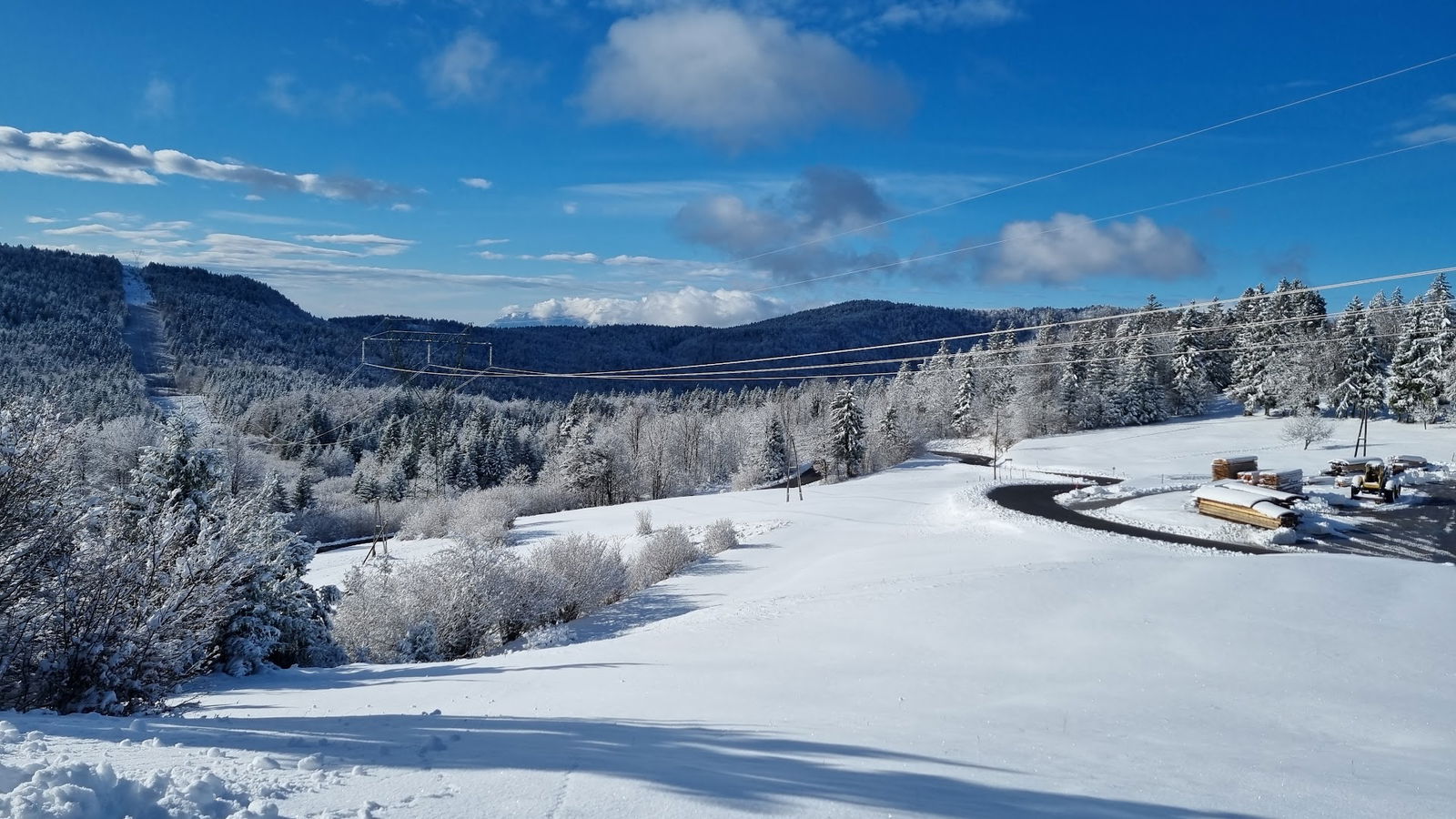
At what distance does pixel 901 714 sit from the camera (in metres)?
9.45

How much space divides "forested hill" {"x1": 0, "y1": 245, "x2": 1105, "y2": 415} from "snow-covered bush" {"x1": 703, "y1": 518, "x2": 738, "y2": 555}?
38431 mm

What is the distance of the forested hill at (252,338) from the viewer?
86.8m

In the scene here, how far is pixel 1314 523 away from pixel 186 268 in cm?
19253

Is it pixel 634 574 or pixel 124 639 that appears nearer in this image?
pixel 124 639

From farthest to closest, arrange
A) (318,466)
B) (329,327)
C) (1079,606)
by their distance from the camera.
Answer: (329,327), (318,466), (1079,606)

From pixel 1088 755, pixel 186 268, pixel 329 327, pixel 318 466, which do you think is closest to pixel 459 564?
pixel 1088 755

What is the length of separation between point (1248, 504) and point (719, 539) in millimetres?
23815

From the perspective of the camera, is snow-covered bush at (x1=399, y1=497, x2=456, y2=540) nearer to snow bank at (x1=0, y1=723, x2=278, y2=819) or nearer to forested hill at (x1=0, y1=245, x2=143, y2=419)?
forested hill at (x1=0, y1=245, x2=143, y2=419)

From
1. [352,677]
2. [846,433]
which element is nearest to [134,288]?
[846,433]

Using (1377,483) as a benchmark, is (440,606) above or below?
below

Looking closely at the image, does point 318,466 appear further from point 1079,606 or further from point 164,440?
point 1079,606

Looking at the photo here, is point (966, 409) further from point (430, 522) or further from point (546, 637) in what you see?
point (546, 637)

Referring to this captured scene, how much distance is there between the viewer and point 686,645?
15758mm

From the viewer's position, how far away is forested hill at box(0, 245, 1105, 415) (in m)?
86.8
